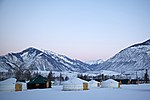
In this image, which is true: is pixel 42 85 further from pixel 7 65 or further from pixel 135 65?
pixel 135 65

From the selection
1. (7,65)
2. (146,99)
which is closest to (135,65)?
(7,65)

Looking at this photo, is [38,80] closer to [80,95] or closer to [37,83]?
[37,83]

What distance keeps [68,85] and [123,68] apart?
171 m

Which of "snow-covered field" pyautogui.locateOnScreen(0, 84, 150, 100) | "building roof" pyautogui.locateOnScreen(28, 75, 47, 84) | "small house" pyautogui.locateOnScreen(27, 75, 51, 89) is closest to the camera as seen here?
"snow-covered field" pyautogui.locateOnScreen(0, 84, 150, 100)

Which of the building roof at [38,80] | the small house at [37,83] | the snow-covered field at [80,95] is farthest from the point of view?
the building roof at [38,80]

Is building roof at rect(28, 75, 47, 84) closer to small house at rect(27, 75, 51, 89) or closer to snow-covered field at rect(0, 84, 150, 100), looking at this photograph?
small house at rect(27, 75, 51, 89)

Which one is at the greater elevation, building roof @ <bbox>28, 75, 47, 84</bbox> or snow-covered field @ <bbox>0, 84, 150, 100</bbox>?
building roof @ <bbox>28, 75, 47, 84</bbox>

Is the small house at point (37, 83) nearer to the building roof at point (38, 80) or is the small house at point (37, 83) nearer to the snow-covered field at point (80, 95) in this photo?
the building roof at point (38, 80)

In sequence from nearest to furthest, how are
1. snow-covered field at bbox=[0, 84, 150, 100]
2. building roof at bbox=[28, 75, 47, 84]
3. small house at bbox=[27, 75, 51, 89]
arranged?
snow-covered field at bbox=[0, 84, 150, 100], small house at bbox=[27, 75, 51, 89], building roof at bbox=[28, 75, 47, 84]

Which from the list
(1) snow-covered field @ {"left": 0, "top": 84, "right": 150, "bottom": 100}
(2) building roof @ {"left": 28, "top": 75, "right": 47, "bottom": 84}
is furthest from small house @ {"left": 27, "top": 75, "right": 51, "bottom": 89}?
(1) snow-covered field @ {"left": 0, "top": 84, "right": 150, "bottom": 100}

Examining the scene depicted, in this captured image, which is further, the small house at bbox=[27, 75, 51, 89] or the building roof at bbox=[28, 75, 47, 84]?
the building roof at bbox=[28, 75, 47, 84]

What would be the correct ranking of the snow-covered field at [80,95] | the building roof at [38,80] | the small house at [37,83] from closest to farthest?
the snow-covered field at [80,95]
the small house at [37,83]
the building roof at [38,80]

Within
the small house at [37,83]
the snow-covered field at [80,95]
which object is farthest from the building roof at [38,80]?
the snow-covered field at [80,95]

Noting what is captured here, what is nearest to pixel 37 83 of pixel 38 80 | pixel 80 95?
pixel 38 80
